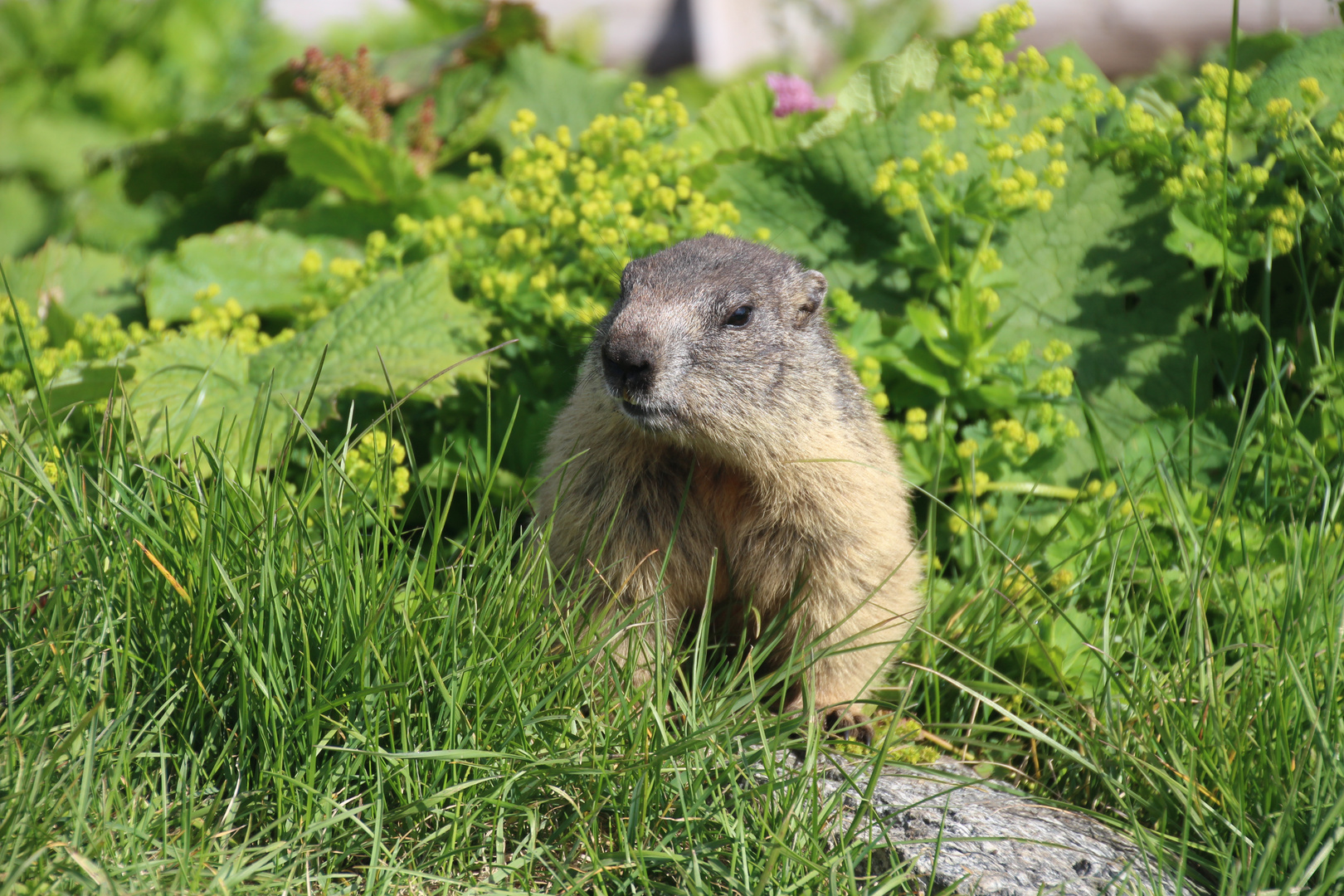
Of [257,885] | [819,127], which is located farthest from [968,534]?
[257,885]

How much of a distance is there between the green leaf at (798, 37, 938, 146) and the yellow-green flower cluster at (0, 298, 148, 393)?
3136 millimetres

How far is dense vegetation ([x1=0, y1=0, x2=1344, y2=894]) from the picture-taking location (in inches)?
101

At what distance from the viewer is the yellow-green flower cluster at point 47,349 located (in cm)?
408

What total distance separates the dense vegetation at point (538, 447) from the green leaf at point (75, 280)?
20mm

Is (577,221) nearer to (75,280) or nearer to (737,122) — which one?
(737,122)

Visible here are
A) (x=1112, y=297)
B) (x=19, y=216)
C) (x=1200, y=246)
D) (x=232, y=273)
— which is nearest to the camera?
(x=1200, y=246)

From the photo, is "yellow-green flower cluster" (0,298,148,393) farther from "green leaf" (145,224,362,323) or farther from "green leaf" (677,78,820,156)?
"green leaf" (677,78,820,156)

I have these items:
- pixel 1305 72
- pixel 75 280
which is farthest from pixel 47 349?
pixel 1305 72

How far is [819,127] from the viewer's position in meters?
5.00

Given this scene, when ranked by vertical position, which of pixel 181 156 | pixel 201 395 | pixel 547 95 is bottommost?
pixel 201 395

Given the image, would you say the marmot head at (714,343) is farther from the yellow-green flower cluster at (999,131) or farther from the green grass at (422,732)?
the yellow-green flower cluster at (999,131)

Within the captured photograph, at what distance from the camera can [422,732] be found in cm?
269

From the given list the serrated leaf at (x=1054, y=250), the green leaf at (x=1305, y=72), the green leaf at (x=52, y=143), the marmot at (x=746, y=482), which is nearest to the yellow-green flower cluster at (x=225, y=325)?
the marmot at (x=746, y=482)

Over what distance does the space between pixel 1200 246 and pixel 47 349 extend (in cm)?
445
